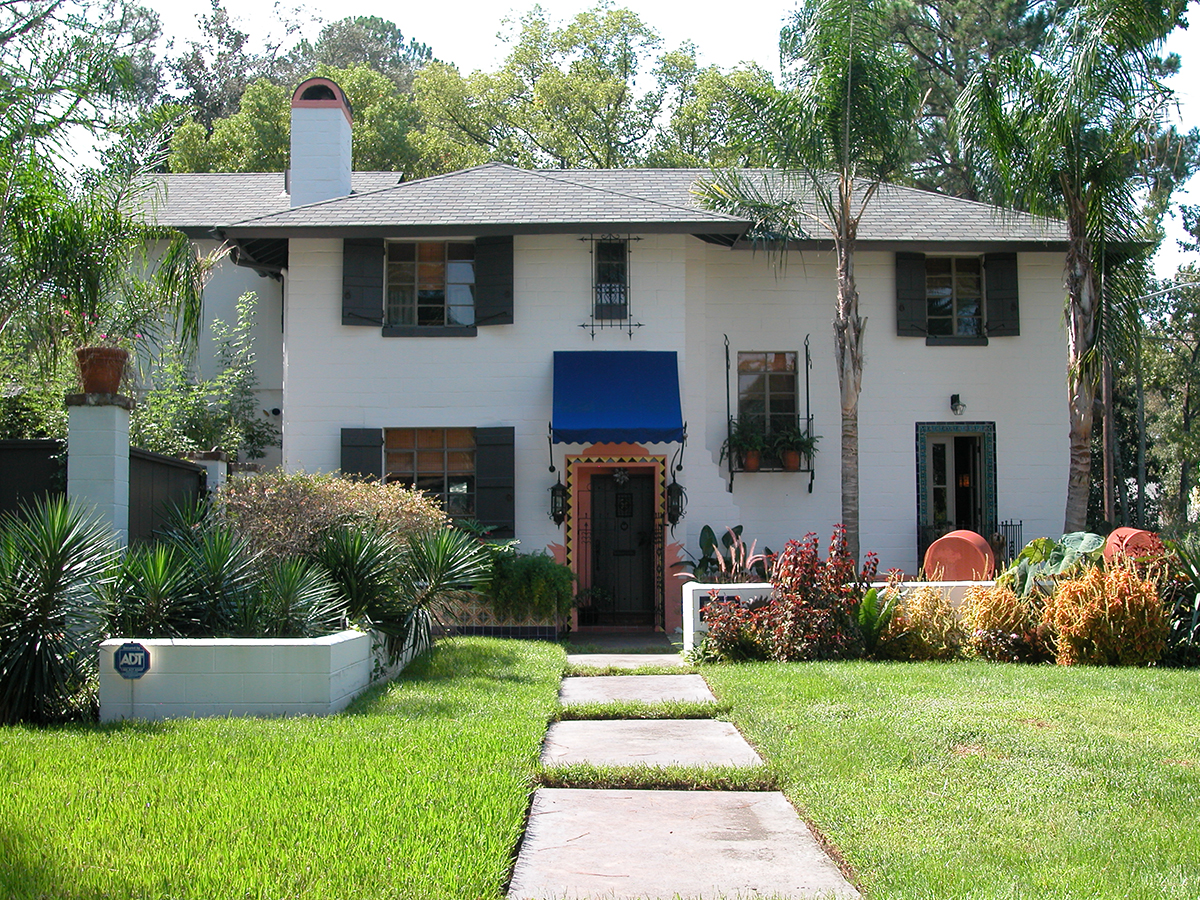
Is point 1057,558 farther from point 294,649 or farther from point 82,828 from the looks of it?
point 82,828

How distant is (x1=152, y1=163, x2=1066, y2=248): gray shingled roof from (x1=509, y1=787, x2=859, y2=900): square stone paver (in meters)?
10.5

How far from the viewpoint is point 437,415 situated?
15.5 metres

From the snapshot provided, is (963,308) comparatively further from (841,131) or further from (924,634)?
(924,634)

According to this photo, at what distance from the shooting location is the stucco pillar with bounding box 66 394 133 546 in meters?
8.36

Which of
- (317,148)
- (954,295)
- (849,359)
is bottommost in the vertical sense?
(849,359)

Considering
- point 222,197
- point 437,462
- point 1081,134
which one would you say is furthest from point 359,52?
point 1081,134

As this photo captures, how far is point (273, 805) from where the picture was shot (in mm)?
4898

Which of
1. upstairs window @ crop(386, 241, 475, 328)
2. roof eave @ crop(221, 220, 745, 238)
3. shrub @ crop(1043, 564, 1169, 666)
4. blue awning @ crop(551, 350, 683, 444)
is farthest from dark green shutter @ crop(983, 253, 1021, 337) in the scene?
upstairs window @ crop(386, 241, 475, 328)

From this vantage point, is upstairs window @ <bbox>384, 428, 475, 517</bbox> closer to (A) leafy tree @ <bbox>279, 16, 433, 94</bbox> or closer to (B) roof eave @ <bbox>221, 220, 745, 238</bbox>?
(B) roof eave @ <bbox>221, 220, 745, 238</bbox>

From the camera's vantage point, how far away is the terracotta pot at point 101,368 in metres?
8.21

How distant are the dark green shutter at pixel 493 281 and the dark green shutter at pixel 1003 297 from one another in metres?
7.10

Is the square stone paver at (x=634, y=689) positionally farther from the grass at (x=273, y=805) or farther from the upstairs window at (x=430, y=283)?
the upstairs window at (x=430, y=283)

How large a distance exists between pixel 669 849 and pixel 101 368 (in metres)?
5.90

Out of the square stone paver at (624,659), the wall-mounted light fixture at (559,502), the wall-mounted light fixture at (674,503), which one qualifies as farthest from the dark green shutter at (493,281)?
the square stone paver at (624,659)
